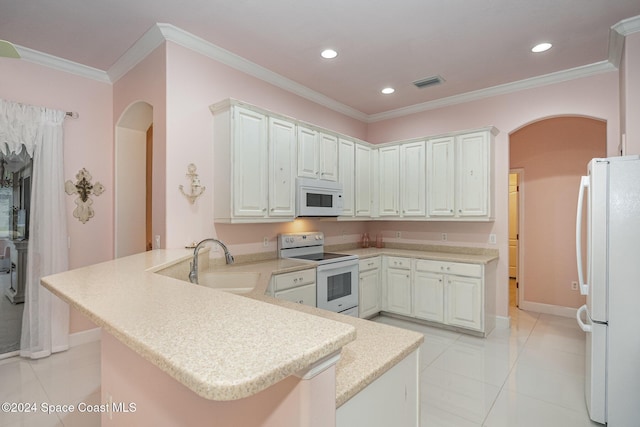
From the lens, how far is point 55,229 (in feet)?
10.6

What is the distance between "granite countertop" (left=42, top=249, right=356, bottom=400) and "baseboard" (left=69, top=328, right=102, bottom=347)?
9.27 ft

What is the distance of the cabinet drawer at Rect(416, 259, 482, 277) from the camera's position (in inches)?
148

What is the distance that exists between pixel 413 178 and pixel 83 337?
441 centimetres

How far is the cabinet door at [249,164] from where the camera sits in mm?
3047

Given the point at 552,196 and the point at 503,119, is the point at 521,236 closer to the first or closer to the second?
the point at 552,196

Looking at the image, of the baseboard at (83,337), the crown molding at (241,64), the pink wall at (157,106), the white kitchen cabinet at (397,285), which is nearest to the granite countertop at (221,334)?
the pink wall at (157,106)

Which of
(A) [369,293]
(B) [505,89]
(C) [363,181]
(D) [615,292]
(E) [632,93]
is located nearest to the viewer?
(D) [615,292]

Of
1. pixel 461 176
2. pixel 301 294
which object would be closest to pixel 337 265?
pixel 301 294

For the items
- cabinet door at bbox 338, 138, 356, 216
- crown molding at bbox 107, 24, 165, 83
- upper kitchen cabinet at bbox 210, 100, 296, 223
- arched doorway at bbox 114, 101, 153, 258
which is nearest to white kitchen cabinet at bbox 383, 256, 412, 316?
cabinet door at bbox 338, 138, 356, 216

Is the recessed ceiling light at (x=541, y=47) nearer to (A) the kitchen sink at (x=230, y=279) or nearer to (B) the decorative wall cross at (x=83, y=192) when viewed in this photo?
(A) the kitchen sink at (x=230, y=279)

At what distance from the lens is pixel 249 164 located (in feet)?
10.3

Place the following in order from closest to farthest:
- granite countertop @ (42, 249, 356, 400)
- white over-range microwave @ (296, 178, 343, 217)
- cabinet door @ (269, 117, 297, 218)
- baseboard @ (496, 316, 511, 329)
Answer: granite countertop @ (42, 249, 356, 400) < cabinet door @ (269, 117, 297, 218) < white over-range microwave @ (296, 178, 343, 217) < baseboard @ (496, 316, 511, 329)

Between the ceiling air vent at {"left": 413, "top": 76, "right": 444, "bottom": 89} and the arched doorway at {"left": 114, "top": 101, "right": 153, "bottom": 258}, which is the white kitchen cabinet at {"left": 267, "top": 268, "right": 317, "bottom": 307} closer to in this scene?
the arched doorway at {"left": 114, "top": 101, "right": 153, "bottom": 258}

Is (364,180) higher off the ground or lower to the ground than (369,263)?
higher
